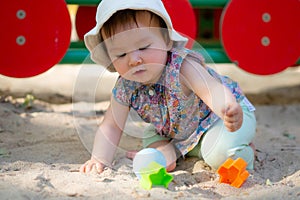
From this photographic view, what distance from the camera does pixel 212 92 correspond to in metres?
1.24

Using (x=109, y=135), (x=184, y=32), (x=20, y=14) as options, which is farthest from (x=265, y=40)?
(x=20, y=14)

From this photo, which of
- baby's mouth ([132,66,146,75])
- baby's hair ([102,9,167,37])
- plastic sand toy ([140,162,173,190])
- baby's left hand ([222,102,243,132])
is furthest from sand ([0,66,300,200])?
baby's hair ([102,9,167,37])

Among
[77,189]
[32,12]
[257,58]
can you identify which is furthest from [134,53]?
[257,58]

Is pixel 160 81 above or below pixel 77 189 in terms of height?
above

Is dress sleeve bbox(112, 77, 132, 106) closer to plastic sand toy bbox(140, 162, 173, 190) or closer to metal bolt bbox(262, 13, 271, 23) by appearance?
plastic sand toy bbox(140, 162, 173, 190)

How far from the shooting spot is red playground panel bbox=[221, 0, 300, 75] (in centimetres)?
191

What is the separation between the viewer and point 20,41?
1764 mm

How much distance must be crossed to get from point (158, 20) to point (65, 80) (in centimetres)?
148

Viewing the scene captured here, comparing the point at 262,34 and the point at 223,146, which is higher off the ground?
the point at 262,34

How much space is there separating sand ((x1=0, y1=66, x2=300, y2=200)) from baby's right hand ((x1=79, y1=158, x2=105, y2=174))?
0.02 meters

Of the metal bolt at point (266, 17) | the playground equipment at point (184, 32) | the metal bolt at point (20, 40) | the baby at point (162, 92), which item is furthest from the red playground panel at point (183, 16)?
the metal bolt at point (20, 40)

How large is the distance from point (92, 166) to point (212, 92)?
15.0 inches

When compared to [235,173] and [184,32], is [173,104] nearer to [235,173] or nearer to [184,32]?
[235,173]

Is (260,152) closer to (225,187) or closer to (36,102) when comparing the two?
(225,187)
